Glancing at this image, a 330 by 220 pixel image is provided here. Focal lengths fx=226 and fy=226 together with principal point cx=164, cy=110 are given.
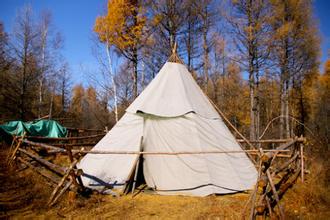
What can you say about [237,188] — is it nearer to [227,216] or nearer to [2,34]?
[227,216]

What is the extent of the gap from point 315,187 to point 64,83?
29.4 meters

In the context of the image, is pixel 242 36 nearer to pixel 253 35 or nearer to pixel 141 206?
pixel 253 35

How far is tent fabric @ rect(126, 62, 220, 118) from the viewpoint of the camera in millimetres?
6197

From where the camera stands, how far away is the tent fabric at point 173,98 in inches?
244

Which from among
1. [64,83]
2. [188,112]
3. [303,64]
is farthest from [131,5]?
[64,83]

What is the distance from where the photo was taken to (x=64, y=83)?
95.6ft

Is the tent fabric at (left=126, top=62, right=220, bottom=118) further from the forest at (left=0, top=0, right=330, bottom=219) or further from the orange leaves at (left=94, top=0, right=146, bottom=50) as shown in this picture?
the orange leaves at (left=94, top=0, right=146, bottom=50)

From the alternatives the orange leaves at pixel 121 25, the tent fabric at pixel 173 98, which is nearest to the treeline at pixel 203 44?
the orange leaves at pixel 121 25

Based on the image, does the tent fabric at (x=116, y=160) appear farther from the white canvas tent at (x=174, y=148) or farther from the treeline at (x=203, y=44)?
the treeline at (x=203, y=44)

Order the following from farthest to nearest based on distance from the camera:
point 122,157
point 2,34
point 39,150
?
point 2,34 < point 39,150 < point 122,157

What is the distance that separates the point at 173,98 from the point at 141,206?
3.05 meters

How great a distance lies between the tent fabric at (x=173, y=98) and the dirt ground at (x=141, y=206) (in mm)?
2228

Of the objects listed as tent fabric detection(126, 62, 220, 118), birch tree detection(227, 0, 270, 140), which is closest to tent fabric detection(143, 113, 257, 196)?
tent fabric detection(126, 62, 220, 118)

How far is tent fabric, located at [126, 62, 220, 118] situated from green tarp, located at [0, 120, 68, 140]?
7.69 m
